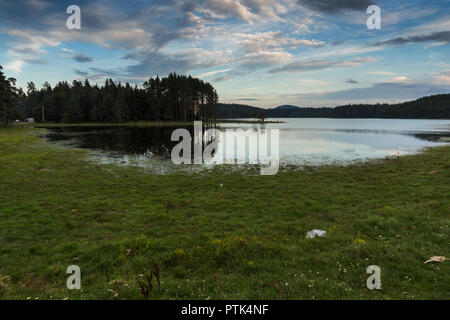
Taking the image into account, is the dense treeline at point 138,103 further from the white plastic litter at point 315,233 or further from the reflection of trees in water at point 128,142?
the white plastic litter at point 315,233

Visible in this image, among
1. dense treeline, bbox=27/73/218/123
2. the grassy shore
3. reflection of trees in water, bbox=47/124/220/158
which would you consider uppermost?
dense treeline, bbox=27/73/218/123

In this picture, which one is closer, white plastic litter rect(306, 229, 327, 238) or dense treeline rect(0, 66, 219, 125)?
white plastic litter rect(306, 229, 327, 238)

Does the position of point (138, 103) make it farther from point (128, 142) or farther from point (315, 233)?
point (315, 233)

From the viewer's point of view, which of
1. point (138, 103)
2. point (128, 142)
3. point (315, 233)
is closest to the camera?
point (315, 233)

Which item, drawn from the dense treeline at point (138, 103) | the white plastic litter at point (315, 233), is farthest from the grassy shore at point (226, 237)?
the dense treeline at point (138, 103)

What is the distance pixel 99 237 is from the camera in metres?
11.4

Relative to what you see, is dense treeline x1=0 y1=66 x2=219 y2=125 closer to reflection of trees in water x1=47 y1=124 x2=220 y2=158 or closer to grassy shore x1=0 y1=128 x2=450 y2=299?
reflection of trees in water x1=47 y1=124 x2=220 y2=158

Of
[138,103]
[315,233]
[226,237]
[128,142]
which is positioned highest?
[138,103]

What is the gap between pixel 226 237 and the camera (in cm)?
1089

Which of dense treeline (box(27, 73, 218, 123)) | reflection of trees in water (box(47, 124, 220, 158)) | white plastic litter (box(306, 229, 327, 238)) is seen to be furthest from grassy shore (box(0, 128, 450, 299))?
dense treeline (box(27, 73, 218, 123))

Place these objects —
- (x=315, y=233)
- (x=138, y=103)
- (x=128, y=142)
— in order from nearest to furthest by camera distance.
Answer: (x=315, y=233) → (x=128, y=142) → (x=138, y=103)

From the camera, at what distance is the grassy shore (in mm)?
7062

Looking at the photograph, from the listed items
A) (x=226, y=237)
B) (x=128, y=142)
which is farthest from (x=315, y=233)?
(x=128, y=142)

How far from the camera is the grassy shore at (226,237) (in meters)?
7.06
